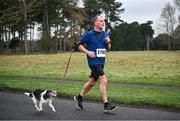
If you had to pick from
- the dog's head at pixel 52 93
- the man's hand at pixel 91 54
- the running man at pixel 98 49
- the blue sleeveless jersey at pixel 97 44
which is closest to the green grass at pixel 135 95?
the running man at pixel 98 49

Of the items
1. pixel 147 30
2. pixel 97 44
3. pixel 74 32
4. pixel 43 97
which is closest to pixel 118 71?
pixel 97 44

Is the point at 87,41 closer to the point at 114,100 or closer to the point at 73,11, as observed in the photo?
the point at 114,100

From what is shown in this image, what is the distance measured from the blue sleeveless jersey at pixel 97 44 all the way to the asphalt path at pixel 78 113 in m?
1.26

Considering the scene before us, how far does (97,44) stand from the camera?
9.81 m

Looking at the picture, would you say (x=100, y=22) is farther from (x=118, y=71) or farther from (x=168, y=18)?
(x=168, y=18)

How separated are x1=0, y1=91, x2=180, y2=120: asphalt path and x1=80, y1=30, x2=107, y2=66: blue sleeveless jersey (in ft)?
4.14

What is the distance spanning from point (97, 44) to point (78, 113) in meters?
1.74

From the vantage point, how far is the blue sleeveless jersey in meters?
9.79

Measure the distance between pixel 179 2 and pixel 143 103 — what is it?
78839mm

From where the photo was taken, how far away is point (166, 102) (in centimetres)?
1130

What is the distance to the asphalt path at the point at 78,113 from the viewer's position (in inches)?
357


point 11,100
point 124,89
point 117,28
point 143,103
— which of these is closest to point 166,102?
point 143,103

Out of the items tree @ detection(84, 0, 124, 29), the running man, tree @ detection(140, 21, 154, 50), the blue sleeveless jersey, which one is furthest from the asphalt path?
tree @ detection(140, 21, 154, 50)

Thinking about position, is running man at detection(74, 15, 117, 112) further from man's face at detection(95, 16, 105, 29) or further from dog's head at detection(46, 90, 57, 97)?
dog's head at detection(46, 90, 57, 97)
